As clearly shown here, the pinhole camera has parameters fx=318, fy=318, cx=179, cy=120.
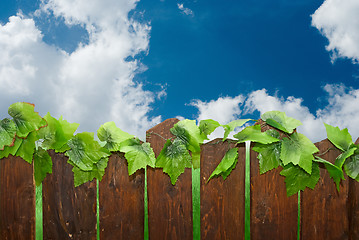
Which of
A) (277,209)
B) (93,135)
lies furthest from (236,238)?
(93,135)

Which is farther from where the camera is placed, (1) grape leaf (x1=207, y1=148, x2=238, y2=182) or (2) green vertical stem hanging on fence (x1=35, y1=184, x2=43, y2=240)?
(2) green vertical stem hanging on fence (x1=35, y1=184, x2=43, y2=240)

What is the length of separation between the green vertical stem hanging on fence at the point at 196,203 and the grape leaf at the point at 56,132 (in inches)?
31.7

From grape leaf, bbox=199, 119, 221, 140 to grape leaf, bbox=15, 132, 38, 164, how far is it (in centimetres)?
101

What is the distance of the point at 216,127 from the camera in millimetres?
1919

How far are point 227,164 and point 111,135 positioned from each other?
73 centimetres

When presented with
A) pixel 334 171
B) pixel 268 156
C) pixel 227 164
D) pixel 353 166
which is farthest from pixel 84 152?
pixel 353 166

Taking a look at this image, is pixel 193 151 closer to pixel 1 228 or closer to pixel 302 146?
pixel 302 146

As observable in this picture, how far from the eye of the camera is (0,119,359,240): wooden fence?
2002 millimetres

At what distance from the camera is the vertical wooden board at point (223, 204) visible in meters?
2.00

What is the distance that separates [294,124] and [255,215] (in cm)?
62

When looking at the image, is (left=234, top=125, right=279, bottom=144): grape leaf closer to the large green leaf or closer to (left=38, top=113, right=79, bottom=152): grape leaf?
the large green leaf

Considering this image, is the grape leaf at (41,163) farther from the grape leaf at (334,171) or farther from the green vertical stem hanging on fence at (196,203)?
the grape leaf at (334,171)

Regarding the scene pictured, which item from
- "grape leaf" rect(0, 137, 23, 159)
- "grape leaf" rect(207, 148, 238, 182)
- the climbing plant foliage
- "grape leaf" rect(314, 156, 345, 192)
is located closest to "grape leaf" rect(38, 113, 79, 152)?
the climbing plant foliage

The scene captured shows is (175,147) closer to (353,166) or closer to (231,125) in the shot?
(231,125)
